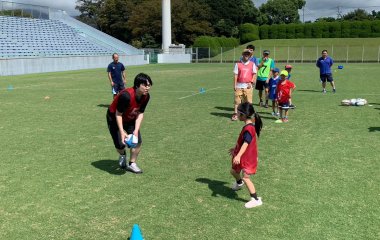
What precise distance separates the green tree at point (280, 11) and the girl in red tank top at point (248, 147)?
10998cm

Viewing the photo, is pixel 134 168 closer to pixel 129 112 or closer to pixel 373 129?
pixel 129 112

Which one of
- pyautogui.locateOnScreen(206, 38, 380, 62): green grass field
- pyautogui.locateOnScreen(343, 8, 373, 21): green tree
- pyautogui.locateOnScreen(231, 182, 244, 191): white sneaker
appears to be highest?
pyautogui.locateOnScreen(343, 8, 373, 21): green tree

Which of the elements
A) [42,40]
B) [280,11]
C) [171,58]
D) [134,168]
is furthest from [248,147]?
[280,11]

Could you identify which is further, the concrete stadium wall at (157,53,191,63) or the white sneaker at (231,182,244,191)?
the concrete stadium wall at (157,53,191,63)

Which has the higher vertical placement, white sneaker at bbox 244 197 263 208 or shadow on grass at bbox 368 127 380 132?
shadow on grass at bbox 368 127 380 132

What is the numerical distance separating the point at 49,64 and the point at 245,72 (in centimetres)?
3064

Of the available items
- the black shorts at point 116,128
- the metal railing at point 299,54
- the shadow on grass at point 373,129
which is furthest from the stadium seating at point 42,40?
the shadow on grass at point 373,129

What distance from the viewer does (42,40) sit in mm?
42156

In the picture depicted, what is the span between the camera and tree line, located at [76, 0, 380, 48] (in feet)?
244

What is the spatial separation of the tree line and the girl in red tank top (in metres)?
70.3

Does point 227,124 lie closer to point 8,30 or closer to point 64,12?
point 8,30

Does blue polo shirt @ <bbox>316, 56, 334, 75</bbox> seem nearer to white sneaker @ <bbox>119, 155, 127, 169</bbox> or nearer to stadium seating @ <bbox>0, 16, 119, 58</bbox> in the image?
white sneaker @ <bbox>119, 155, 127, 169</bbox>

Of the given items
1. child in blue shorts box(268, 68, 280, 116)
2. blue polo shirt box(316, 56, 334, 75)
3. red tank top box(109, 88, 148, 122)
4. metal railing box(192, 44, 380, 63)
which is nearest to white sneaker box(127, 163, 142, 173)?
red tank top box(109, 88, 148, 122)

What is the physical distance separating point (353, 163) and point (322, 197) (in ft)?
6.20
